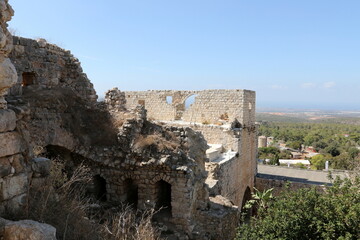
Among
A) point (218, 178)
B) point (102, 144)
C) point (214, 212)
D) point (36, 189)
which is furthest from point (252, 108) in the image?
point (36, 189)

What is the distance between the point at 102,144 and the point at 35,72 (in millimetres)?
2564

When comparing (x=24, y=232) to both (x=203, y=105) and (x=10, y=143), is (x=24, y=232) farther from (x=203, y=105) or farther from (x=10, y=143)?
(x=203, y=105)

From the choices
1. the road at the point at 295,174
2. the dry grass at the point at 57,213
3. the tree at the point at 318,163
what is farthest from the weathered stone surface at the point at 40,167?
the tree at the point at 318,163

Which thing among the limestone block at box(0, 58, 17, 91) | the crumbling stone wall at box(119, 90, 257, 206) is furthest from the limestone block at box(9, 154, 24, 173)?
the crumbling stone wall at box(119, 90, 257, 206)

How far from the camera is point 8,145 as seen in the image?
3.15 m

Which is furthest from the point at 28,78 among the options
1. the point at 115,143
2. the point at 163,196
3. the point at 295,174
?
the point at 295,174

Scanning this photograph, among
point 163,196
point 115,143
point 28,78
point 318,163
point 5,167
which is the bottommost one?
point 318,163

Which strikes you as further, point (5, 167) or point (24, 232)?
point (5, 167)

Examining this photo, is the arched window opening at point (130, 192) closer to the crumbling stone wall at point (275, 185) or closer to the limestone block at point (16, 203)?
the limestone block at point (16, 203)

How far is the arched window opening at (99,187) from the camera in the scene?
294 inches

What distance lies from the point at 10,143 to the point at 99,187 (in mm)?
4774

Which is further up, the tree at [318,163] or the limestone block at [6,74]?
the limestone block at [6,74]

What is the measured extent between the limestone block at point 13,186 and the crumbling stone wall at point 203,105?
411 inches

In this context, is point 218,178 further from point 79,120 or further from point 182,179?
point 79,120
